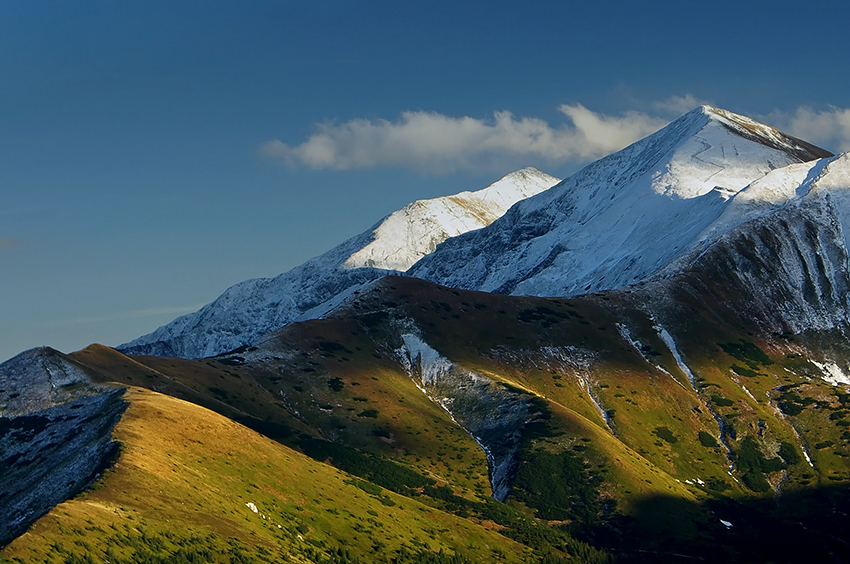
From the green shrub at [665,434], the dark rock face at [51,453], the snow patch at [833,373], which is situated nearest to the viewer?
the dark rock face at [51,453]

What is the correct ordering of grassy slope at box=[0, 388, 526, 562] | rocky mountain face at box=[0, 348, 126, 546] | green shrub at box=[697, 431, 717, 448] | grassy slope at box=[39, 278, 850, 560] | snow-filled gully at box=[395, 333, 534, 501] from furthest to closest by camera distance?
green shrub at box=[697, 431, 717, 448] → snow-filled gully at box=[395, 333, 534, 501] → grassy slope at box=[39, 278, 850, 560] → rocky mountain face at box=[0, 348, 126, 546] → grassy slope at box=[0, 388, 526, 562]

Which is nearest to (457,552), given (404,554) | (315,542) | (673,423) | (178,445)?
(404,554)

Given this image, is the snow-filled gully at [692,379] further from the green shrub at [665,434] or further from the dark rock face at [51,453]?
the dark rock face at [51,453]

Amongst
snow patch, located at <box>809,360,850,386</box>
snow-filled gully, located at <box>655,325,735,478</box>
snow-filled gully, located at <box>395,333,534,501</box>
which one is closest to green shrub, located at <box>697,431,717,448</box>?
snow-filled gully, located at <box>655,325,735,478</box>

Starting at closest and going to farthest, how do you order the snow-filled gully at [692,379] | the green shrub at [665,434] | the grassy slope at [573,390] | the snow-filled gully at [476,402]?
the grassy slope at [573,390] → the snow-filled gully at [476,402] → the green shrub at [665,434] → the snow-filled gully at [692,379]

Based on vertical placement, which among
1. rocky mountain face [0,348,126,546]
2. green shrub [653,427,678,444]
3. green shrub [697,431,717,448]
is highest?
rocky mountain face [0,348,126,546]

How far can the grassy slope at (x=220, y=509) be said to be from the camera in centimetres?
7056

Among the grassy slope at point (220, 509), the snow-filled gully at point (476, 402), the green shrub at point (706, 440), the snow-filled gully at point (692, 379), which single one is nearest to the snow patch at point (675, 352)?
the snow-filled gully at point (692, 379)

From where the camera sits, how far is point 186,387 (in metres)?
142

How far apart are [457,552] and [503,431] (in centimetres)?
4919

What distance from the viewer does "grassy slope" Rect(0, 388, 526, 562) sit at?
70.6 metres

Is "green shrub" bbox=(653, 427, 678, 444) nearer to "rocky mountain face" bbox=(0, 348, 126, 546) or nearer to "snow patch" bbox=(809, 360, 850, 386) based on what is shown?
"snow patch" bbox=(809, 360, 850, 386)

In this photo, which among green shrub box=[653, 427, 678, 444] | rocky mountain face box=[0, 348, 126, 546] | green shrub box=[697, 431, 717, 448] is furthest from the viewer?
green shrub box=[697, 431, 717, 448]

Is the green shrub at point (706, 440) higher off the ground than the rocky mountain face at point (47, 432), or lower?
lower
